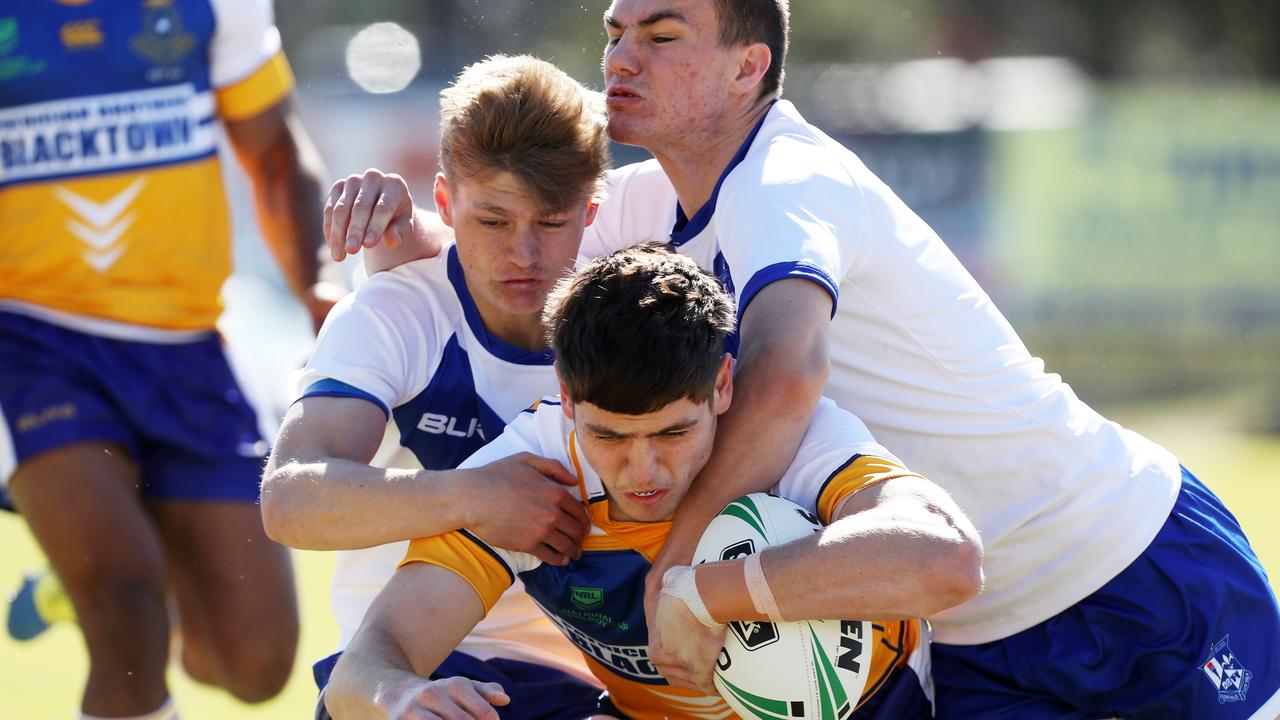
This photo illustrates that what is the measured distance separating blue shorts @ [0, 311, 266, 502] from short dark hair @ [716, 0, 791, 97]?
271 centimetres

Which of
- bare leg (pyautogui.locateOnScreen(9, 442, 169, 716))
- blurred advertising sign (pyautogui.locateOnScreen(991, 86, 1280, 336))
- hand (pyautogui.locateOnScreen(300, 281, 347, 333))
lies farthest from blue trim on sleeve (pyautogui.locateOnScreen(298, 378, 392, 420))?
blurred advertising sign (pyautogui.locateOnScreen(991, 86, 1280, 336))

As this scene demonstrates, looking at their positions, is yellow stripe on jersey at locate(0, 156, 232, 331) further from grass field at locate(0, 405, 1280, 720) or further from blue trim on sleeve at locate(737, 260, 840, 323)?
blue trim on sleeve at locate(737, 260, 840, 323)

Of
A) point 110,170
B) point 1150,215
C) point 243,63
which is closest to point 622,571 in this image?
point 110,170

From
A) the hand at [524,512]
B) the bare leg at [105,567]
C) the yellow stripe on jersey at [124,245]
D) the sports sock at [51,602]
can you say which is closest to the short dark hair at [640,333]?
the hand at [524,512]

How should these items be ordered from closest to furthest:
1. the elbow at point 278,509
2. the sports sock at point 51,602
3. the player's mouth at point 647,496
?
the player's mouth at point 647,496 → the elbow at point 278,509 → the sports sock at point 51,602

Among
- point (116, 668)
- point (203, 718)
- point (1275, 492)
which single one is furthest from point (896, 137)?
point (116, 668)

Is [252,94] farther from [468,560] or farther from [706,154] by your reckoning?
[468,560]

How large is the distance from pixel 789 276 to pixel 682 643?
80cm

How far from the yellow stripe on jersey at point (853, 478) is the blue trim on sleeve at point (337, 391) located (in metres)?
1.15

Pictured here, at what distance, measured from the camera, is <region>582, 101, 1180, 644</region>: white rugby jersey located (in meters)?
3.55

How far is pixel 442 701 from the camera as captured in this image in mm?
2875

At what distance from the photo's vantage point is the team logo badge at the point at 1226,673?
11.7ft

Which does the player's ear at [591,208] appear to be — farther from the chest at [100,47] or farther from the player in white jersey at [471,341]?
the chest at [100,47]

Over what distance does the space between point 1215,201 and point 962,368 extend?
10979mm
